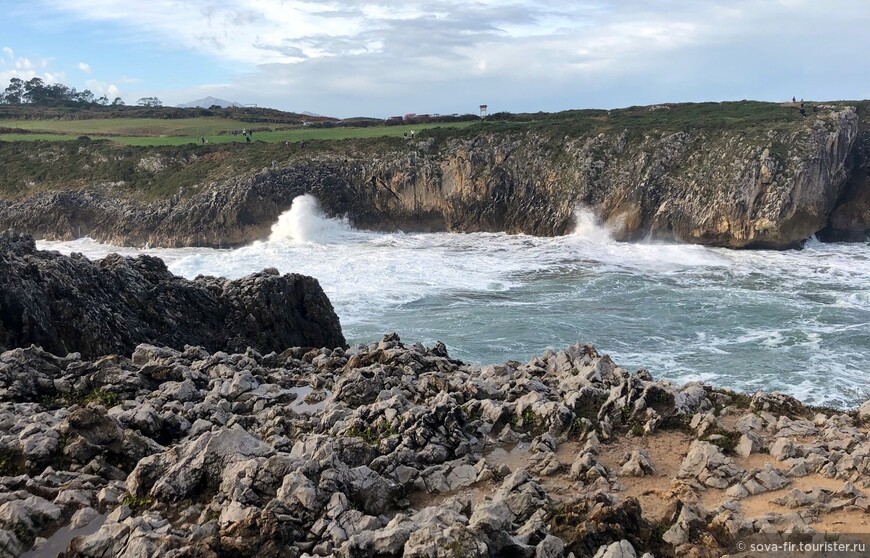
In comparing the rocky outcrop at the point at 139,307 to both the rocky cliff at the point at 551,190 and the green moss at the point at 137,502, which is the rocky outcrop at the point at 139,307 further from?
the rocky cliff at the point at 551,190

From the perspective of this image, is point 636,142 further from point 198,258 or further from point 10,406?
point 10,406

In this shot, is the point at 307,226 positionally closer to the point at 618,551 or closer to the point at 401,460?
the point at 401,460

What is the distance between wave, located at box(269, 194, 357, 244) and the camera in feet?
136

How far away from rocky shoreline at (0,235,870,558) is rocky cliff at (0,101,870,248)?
88.4ft

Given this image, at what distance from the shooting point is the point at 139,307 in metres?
17.2

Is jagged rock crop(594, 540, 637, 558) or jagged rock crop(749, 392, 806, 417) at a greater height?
jagged rock crop(594, 540, 637, 558)

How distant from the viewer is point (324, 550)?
7340mm

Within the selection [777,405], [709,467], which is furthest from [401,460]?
[777,405]

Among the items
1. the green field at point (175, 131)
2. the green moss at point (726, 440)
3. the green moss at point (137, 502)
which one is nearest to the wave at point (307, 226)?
the green field at point (175, 131)

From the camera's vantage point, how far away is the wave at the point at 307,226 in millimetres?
41438

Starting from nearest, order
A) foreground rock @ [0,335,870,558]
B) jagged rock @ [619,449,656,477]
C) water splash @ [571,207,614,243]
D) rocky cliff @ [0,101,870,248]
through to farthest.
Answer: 1. foreground rock @ [0,335,870,558]
2. jagged rock @ [619,449,656,477]
3. rocky cliff @ [0,101,870,248]
4. water splash @ [571,207,614,243]

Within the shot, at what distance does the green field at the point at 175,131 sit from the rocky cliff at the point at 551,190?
7.79 metres

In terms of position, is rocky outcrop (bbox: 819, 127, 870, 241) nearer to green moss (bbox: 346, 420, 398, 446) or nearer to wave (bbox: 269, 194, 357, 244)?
wave (bbox: 269, 194, 357, 244)

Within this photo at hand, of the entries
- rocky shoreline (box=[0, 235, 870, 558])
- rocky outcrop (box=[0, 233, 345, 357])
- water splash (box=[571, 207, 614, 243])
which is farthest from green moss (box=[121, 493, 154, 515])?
water splash (box=[571, 207, 614, 243])
